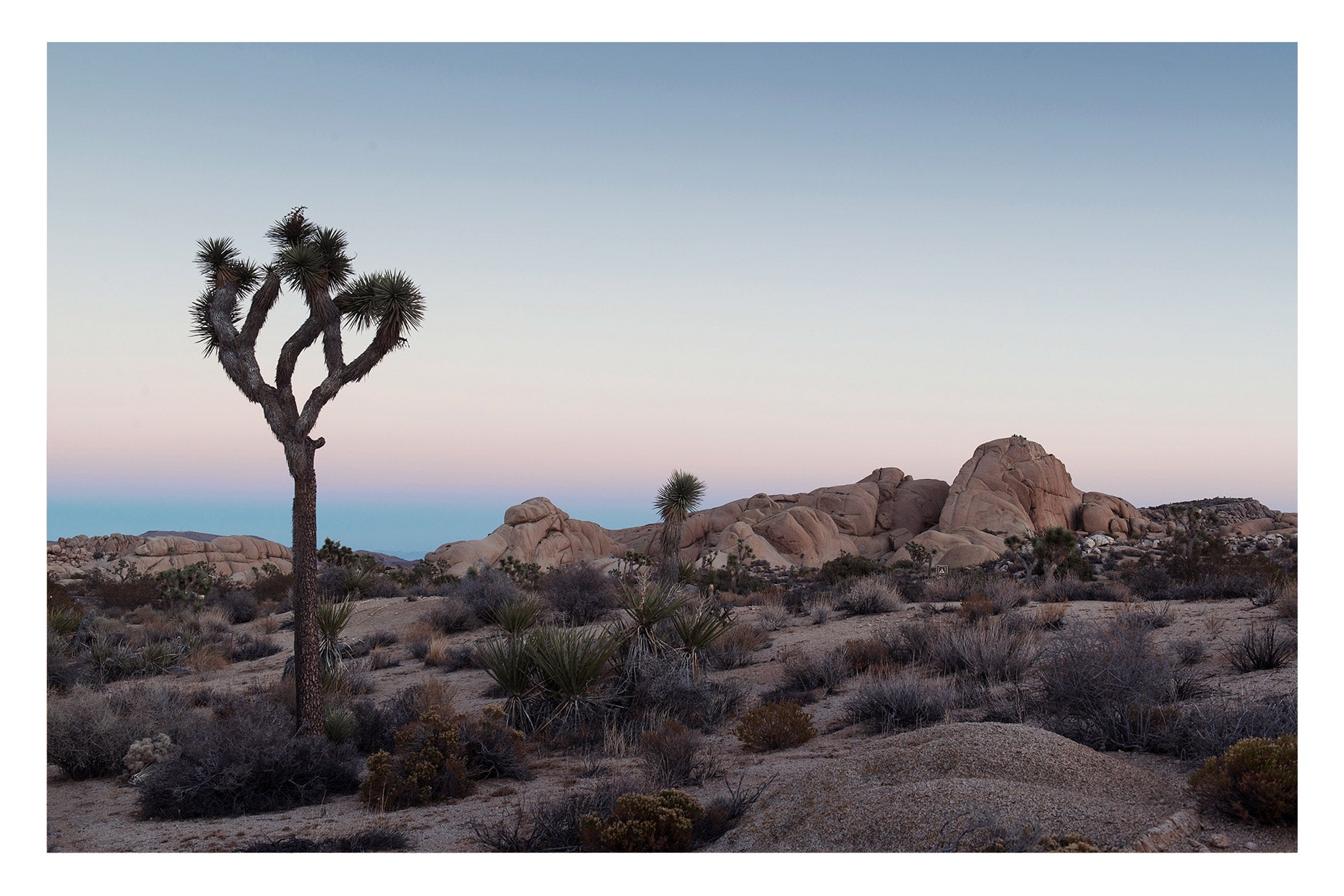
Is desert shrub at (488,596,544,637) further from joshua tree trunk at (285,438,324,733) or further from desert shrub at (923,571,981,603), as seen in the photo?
desert shrub at (923,571,981,603)

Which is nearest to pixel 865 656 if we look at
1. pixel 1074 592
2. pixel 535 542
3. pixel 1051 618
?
pixel 1051 618

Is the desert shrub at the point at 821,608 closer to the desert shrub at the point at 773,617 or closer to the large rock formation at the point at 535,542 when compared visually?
the desert shrub at the point at 773,617

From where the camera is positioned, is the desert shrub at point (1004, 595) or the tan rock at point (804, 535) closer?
the desert shrub at point (1004, 595)

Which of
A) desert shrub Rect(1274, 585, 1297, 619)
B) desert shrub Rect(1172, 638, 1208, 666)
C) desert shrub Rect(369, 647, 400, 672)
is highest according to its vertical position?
desert shrub Rect(1274, 585, 1297, 619)

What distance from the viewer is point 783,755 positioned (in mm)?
9250

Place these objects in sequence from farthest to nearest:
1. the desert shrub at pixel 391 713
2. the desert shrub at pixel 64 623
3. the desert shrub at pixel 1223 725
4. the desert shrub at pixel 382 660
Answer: the desert shrub at pixel 64 623, the desert shrub at pixel 382 660, the desert shrub at pixel 391 713, the desert shrub at pixel 1223 725

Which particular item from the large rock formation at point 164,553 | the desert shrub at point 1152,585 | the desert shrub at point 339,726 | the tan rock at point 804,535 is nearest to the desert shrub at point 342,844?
the desert shrub at point 339,726

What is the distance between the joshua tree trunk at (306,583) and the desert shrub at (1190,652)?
11.1 meters

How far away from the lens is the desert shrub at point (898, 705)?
9.56m

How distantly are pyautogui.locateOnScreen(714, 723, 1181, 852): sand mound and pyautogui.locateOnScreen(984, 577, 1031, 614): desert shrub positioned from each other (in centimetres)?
911

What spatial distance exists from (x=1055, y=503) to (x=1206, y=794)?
61.0 m

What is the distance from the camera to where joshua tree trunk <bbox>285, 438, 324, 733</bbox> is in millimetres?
10297

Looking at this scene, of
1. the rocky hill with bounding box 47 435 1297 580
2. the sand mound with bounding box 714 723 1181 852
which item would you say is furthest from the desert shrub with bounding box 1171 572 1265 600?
the rocky hill with bounding box 47 435 1297 580
